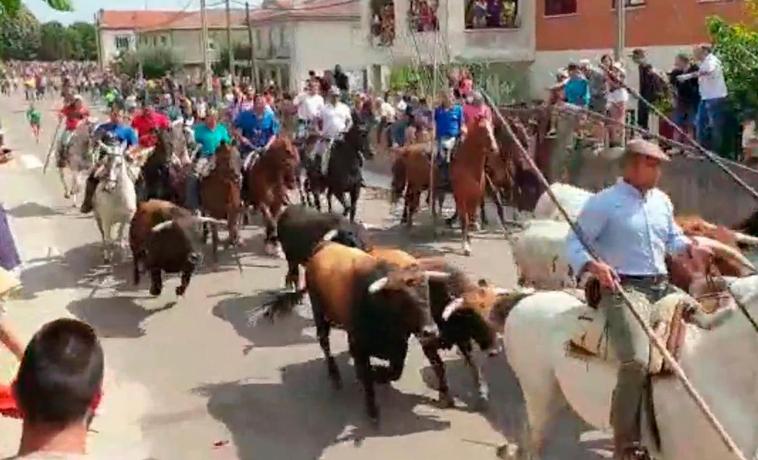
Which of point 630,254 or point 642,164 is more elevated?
point 642,164

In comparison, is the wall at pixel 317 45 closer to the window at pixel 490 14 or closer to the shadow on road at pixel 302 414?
the window at pixel 490 14

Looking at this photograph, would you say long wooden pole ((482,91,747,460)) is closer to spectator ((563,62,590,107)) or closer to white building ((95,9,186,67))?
spectator ((563,62,590,107))

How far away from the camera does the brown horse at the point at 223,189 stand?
51.8ft

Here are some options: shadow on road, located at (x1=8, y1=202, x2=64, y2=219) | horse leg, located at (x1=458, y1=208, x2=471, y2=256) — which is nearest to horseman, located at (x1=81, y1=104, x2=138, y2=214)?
shadow on road, located at (x1=8, y1=202, x2=64, y2=219)

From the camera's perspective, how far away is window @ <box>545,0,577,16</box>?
3338 centimetres

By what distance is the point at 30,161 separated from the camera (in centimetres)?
3078

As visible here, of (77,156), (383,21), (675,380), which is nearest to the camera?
(675,380)

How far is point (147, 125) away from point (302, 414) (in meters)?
10.9

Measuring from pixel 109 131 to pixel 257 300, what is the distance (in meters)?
5.07

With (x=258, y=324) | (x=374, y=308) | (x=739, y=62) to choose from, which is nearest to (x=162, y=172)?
(x=258, y=324)

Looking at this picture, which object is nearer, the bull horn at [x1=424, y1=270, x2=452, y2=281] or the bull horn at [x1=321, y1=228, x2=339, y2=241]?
the bull horn at [x1=424, y1=270, x2=452, y2=281]

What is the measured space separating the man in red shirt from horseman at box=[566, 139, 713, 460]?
520 inches

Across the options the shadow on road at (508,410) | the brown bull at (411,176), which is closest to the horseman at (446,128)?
the brown bull at (411,176)

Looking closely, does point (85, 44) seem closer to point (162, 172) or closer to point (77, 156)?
point (77, 156)
